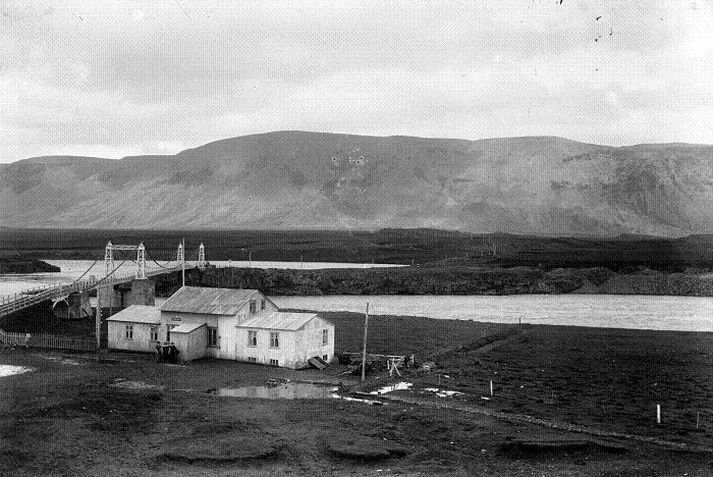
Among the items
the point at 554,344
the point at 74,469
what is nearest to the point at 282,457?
the point at 74,469

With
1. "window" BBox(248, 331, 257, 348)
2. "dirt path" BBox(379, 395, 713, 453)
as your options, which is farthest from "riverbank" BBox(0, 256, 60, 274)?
"dirt path" BBox(379, 395, 713, 453)

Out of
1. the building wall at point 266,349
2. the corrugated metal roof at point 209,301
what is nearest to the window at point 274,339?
the building wall at point 266,349

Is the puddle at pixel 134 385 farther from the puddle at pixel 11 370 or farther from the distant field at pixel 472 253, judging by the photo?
the distant field at pixel 472 253

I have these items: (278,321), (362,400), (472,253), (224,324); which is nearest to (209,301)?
(224,324)

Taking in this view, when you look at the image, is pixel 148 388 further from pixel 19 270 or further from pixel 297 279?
pixel 19 270

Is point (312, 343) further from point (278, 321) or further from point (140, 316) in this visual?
point (140, 316)

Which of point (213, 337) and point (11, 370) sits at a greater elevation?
point (213, 337)
